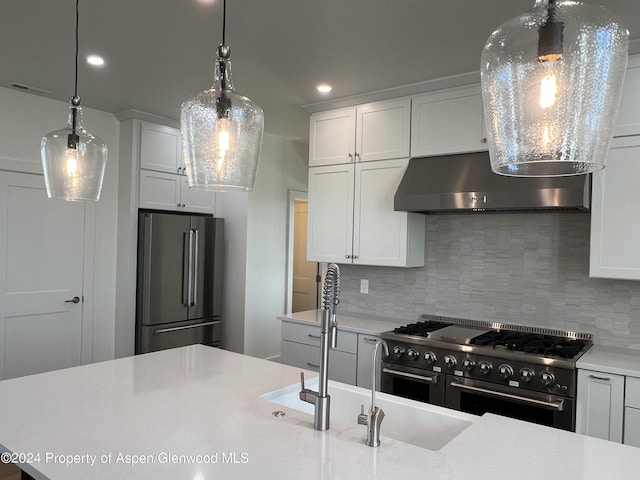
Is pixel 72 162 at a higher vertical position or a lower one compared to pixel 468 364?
higher

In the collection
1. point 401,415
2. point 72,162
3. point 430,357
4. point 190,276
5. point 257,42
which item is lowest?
point 430,357

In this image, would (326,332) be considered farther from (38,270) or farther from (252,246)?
(252,246)

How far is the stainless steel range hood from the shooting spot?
8.82 feet

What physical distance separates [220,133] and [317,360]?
2625 mm

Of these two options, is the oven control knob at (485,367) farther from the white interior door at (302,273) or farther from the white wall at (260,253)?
the white interior door at (302,273)

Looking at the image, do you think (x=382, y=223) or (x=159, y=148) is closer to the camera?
(x=382, y=223)

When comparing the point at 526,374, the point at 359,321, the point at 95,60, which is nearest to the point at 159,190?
the point at 95,60

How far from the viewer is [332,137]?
3871 millimetres

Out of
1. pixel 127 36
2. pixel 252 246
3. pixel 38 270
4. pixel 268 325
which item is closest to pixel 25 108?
pixel 38 270

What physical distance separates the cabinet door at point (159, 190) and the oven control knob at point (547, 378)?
3493 mm

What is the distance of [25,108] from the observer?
3.82 metres

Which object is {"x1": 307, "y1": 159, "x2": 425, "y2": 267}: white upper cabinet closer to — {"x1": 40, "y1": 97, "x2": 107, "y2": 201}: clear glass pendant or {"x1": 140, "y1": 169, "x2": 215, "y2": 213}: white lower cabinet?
{"x1": 140, "y1": 169, "x2": 215, "y2": 213}: white lower cabinet

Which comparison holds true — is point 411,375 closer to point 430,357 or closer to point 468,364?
point 430,357

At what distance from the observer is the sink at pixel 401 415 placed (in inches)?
63.5
